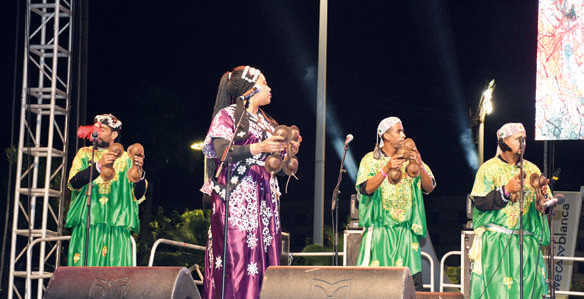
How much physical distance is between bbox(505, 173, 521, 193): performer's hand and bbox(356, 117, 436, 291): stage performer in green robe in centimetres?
60

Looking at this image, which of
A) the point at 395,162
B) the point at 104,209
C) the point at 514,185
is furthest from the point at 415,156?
the point at 104,209

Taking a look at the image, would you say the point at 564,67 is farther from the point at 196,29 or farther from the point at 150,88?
the point at 196,29

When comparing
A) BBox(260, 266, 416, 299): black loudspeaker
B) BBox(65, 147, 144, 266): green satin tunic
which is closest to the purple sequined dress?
BBox(260, 266, 416, 299): black loudspeaker

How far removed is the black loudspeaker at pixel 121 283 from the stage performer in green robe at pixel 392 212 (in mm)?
1984

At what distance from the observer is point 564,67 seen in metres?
8.11

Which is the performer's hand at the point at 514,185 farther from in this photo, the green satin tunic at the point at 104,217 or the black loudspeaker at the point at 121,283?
the green satin tunic at the point at 104,217

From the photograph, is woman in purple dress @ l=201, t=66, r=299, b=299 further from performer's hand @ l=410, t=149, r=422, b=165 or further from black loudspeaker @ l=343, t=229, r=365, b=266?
black loudspeaker @ l=343, t=229, r=365, b=266

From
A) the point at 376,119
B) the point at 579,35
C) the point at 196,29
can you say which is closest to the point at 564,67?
the point at 579,35

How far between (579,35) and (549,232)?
3.18 meters

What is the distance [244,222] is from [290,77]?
75.1ft

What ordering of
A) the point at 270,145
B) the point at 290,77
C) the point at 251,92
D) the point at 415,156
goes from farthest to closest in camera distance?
the point at 290,77, the point at 415,156, the point at 251,92, the point at 270,145

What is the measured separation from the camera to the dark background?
Result: 68.8 ft

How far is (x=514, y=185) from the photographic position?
5418 millimetres

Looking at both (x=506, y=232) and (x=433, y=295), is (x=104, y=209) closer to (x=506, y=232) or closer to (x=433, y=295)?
(x=433, y=295)
